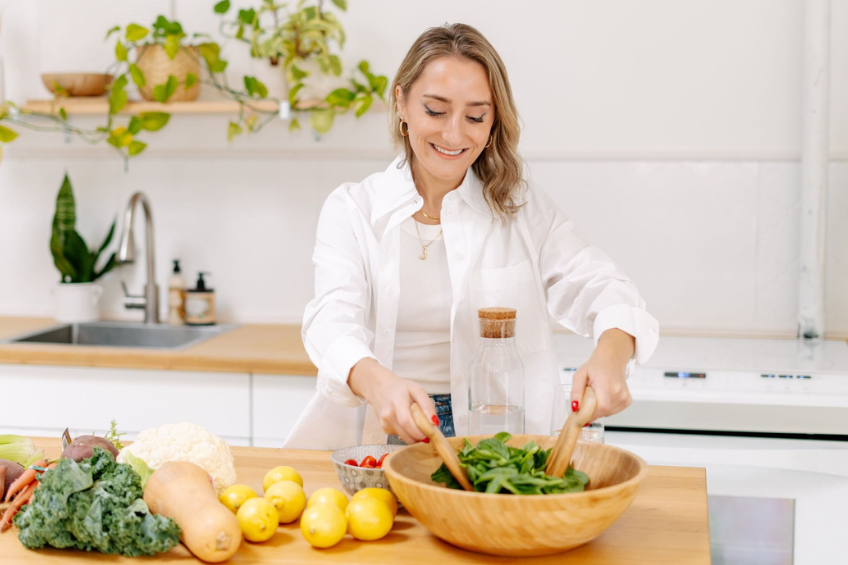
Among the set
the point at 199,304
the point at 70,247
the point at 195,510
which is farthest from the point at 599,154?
the point at 195,510

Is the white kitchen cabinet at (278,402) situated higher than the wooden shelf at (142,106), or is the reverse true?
the wooden shelf at (142,106)

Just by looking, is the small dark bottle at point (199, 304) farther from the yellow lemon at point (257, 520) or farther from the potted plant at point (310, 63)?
the yellow lemon at point (257, 520)

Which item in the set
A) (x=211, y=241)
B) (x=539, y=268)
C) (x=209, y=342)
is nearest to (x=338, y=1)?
(x=211, y=241)

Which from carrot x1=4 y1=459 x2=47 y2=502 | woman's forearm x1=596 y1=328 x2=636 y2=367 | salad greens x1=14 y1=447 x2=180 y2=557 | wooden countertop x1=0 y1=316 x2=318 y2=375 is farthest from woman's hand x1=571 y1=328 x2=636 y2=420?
wooden countertop x1=0 y1=316 x2=318 y2=375

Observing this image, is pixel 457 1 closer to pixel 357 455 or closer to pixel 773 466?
pixel 773 466

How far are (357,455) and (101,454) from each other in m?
0.37

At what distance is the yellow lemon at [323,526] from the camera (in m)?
1.07

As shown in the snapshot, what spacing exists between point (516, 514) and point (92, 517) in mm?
492

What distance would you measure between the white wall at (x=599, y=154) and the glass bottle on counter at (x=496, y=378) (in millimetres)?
1461

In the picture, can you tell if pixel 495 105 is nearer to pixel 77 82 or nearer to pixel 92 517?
pixel 92 517

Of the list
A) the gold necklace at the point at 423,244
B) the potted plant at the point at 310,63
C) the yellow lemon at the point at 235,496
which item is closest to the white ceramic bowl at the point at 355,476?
the yellow lemon at the point at 235,496

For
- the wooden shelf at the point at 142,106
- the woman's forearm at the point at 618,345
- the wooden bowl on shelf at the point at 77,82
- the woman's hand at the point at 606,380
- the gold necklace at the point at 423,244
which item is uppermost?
the wooden bowl on shelf at the point at 77,82

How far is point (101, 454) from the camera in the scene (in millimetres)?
1095

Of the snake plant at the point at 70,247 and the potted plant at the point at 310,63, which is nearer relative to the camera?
the potted plant at the point at 310,63
